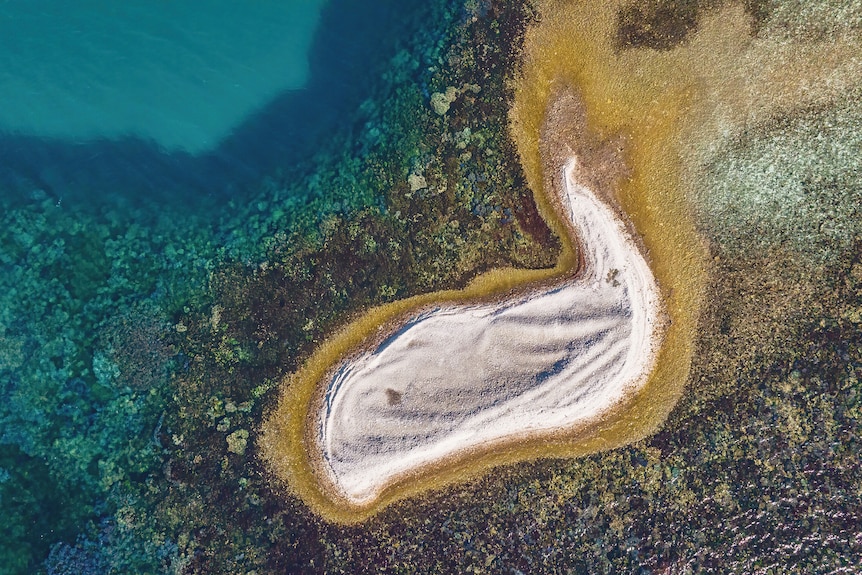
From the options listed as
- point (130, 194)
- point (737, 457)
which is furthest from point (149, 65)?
point (737, 457)

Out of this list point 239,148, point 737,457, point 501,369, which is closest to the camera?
point 737,457

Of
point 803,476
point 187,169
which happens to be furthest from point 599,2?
point 803,476

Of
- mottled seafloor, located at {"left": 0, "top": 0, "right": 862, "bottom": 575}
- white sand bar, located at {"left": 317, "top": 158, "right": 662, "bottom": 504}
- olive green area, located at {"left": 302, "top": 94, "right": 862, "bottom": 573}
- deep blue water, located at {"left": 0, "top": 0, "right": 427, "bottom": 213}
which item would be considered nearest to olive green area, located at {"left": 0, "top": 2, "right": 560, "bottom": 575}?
mottled seafloor, located at {"left": 0, "top": 0, "right": 862, "bottom": 575}

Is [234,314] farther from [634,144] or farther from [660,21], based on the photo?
[660,21]

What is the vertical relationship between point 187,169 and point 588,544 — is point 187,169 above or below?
above

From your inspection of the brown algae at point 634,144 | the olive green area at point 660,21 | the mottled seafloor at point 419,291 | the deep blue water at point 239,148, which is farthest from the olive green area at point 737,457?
the deep blue water at point 239,148

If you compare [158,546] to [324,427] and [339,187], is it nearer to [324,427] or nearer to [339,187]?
[324,427]

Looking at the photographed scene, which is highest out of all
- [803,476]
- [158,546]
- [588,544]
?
[158,546]
